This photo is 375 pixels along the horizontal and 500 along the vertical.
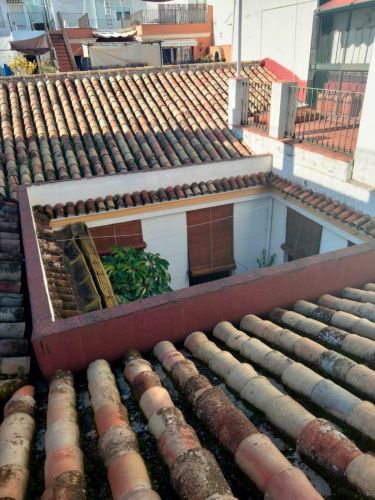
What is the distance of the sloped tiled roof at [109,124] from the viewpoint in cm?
1000

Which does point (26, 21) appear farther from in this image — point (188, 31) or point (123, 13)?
point (188, 31)

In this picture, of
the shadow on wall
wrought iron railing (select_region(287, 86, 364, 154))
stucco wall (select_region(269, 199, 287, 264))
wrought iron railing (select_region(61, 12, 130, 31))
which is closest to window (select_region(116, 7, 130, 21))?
wrought iron railing (select_region(61, 12, 130, 31))

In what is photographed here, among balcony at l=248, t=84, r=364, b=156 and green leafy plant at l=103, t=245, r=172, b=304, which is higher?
balcony at l=248, t=84, r=364, b=156

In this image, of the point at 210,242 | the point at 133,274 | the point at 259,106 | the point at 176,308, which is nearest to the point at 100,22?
the point at 259,106

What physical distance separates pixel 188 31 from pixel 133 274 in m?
27.3

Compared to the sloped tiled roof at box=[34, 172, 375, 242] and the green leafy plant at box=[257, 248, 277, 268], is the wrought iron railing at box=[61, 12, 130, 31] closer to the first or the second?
the sloped tiled roof at box=[34, 172, 375, 242]

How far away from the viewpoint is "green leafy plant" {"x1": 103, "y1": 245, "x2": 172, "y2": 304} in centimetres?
911

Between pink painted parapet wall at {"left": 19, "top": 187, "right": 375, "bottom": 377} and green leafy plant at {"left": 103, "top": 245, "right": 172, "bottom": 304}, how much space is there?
3.62 m

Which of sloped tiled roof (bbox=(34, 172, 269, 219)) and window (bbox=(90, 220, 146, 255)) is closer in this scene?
sloped tiled roof (bbox=(34, 172, 269, 219))

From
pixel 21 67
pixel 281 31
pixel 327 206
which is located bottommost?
pixel 327 206

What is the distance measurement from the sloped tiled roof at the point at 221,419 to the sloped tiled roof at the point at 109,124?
21.7 ft

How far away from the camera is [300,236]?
34.6 feet

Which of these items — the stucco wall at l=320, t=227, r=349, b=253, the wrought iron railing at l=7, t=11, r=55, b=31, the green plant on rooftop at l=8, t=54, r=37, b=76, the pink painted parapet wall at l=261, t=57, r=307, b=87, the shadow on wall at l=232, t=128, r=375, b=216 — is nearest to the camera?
the shadow on wall at l=232, t=128, r=375, b=216

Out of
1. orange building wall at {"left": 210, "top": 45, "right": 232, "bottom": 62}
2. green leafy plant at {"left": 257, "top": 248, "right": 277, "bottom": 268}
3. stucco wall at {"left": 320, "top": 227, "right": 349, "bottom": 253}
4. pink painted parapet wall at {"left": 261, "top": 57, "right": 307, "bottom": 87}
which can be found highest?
orange building wall at {"left": 210, "top": 45, "right": 232, "bottom": 62}
